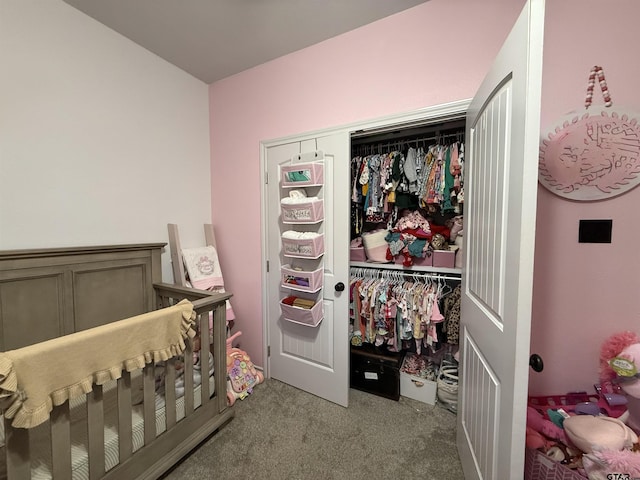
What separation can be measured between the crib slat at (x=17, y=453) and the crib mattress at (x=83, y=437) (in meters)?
0.12

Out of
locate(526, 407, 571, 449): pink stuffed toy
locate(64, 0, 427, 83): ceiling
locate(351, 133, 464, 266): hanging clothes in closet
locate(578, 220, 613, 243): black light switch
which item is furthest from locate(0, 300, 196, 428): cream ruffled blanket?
locate(578, 220, 613, 243): black light switch

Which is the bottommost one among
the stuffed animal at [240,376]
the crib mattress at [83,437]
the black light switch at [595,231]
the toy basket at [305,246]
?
the stuffed animal at [240,376]

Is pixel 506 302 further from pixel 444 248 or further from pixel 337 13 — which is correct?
pixel 337 13

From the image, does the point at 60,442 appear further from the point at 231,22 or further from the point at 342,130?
the point at 231,22

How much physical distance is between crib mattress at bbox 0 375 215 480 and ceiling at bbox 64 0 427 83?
7.37 feet

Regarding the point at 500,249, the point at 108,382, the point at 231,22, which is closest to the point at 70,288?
the point at 108,382

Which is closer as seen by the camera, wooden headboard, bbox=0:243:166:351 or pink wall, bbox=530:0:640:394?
pink wall, bbox=530:0:640:394

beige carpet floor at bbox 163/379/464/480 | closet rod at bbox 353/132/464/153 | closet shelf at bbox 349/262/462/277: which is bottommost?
beige carpet floor at bbox 163/379/464/480

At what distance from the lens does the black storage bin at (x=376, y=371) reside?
1.88m

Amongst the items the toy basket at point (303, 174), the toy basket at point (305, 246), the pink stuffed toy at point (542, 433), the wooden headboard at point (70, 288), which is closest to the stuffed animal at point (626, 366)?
the pink stuffed toy at point (542, 433)

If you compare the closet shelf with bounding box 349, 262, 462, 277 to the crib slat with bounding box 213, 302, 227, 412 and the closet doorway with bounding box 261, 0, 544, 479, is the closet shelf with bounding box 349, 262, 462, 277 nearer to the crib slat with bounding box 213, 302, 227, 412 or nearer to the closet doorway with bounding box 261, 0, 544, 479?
the closet doorway with bounding box 261, 0, 544, 479

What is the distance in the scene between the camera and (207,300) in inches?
56.5

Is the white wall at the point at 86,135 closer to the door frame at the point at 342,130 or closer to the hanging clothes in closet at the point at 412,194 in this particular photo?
the door frame at the point at 342,130

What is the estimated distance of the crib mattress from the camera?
97 cm
